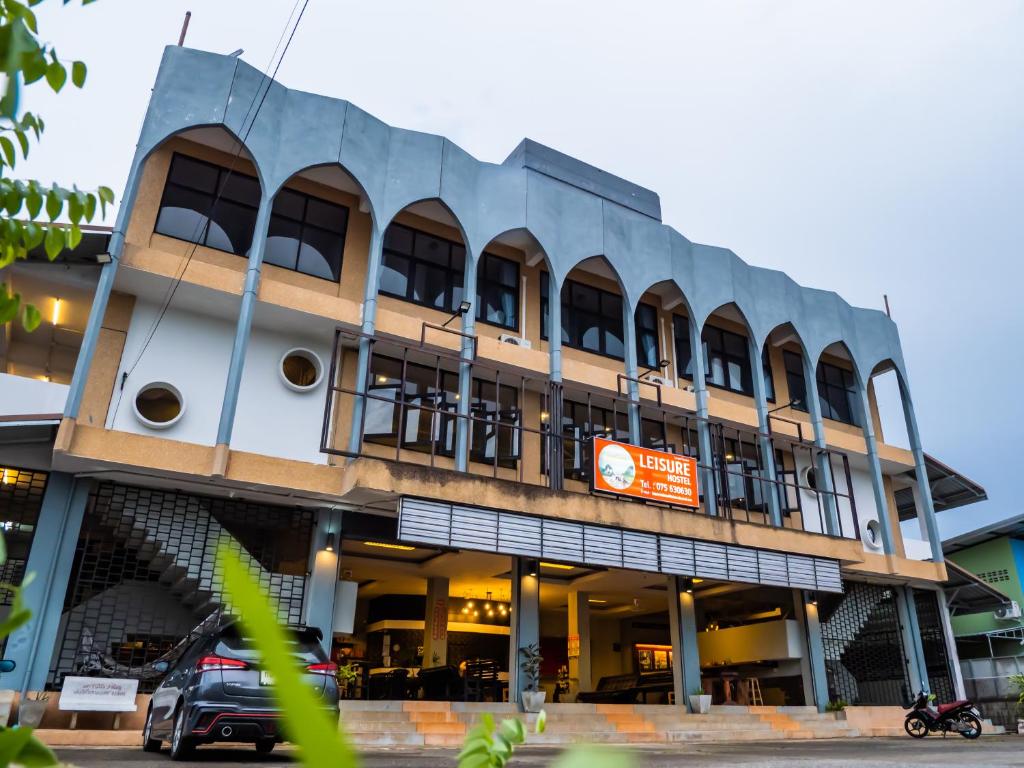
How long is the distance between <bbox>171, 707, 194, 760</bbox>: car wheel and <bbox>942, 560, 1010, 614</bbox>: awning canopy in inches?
838

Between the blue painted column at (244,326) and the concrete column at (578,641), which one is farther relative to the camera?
the concrete column at (578,641)

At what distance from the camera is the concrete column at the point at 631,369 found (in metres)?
17.6

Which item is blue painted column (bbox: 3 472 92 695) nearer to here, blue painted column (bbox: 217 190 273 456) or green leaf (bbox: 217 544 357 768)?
blue painted column (bbox: 217 190 273 456)

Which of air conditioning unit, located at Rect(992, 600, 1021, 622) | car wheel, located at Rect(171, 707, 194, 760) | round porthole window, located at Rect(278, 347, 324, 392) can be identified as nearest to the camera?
car wheel, located at Rect(171, 707, 194, 760)

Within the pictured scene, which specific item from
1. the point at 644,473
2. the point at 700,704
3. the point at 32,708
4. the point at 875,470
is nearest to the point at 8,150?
the point at 32,708

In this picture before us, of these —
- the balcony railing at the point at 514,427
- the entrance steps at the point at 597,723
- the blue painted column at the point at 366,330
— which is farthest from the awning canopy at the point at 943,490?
the blue painted column at the point at 366,330

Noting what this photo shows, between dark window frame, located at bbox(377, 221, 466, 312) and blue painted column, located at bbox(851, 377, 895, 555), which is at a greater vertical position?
dark window frame, located at bbox(377, 221, 466, 312)

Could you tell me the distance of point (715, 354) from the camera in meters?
21.7

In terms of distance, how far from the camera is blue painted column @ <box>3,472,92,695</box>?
1145 centimetres

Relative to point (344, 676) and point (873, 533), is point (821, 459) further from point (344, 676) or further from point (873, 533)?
point (344, 676)

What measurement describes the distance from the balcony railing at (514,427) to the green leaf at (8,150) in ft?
37.0

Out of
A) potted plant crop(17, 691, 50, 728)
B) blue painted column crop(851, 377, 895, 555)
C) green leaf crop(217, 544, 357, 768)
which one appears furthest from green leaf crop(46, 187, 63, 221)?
blue painted column crop(851, 377, 895, 555)

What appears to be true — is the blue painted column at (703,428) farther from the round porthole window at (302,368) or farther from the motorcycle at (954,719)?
the round porthole window at (302,368)

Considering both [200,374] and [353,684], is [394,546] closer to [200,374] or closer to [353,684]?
[353,684]
